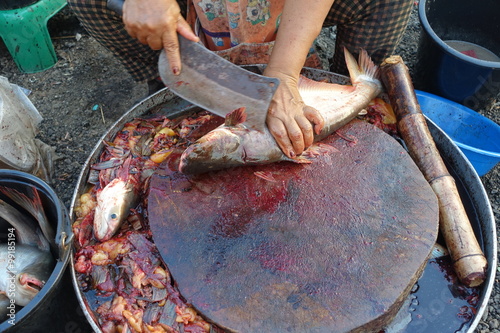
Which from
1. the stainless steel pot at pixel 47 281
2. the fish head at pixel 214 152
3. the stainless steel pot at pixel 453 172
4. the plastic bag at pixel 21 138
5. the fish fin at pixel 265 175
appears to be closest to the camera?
the stainless steel pot at pixel 47 281

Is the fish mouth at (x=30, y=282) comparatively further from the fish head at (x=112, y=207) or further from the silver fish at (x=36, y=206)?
the fish head at (x=112, y=207)

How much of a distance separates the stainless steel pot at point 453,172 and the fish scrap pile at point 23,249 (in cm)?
20

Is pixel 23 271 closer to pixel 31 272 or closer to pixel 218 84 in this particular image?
pixel 31 272

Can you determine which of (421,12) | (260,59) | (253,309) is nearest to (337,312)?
(253,309)

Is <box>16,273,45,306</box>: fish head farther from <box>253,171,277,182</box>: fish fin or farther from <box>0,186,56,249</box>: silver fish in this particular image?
<box>253,171,277,182</box>: fish fin

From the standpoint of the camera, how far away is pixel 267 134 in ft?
7.91

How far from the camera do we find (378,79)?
305 cm

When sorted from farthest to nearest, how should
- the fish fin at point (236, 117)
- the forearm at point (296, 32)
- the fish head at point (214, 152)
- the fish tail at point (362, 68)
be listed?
the fish tail at point (362, 68) < the forearm at point (296, 32) < the fish fin at point (236, 117) < the fish head at point (214, 152)

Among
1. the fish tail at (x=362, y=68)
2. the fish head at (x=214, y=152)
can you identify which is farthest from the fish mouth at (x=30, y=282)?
the fish tail at (x=362, y=68)

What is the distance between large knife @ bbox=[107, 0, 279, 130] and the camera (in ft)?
7.82

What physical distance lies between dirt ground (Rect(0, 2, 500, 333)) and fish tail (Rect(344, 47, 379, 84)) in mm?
1724

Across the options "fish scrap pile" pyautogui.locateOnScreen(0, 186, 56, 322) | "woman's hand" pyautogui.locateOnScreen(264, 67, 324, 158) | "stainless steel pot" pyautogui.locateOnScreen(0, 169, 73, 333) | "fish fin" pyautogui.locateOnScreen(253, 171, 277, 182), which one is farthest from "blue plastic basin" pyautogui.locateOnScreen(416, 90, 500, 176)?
"fish scrap pile" pyautogui.locateOnScreen(0, 186, 56, 322)

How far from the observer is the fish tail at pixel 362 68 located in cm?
303

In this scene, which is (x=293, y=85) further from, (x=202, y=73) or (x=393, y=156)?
(x=393, y=156)
